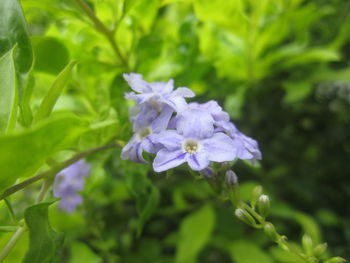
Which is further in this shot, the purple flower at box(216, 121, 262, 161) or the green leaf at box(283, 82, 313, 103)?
the green leaf at box(283, 82, 313, 103)

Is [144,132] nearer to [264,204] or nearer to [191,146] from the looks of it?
[191,146]

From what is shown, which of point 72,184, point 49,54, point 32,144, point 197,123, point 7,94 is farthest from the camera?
point 72,184

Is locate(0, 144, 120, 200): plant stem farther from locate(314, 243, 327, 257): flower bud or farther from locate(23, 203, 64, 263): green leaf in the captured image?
locate(314, 243, 327, 257): flower bud

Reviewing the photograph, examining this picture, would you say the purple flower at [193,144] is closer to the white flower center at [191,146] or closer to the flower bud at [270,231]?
the white flower center at [191,146]

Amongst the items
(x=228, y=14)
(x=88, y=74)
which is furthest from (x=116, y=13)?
(x=228, y=14)

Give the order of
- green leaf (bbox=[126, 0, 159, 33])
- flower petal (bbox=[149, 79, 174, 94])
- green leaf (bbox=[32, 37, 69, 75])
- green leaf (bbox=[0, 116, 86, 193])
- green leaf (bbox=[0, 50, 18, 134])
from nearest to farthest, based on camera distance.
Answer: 1. green leaf (bbox=[0, 116, 86, 193])
2. green leaf (bbox=[0, 50, 18, 134])
3. flower petal (bbox=[149, 79, 174, 94])
4. green leaf (bbox=[32, 37, 69, 75])
5. green leaf (bbox=[126, 0, 159, 33])

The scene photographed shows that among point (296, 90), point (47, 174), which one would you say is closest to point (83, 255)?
point (47, 174)

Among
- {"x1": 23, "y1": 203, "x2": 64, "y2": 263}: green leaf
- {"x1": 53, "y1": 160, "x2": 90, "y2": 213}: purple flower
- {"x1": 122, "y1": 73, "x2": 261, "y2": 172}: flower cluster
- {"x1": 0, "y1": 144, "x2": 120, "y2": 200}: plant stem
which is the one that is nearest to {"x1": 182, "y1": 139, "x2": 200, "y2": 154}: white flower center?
{"x1": 122, "y1": 73, "x2": 261, "y2": 172}: flower cluster

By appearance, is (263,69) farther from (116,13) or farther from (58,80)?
(58,80)
